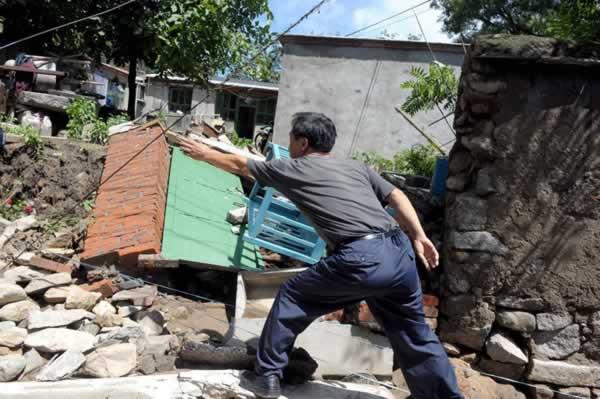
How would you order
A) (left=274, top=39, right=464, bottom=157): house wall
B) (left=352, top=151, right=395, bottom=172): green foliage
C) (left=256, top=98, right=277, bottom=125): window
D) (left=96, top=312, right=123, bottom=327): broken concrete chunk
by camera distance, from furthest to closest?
(left=256, top=98, right=277, bottom=125): window → (left=274, top=39, right=464, bottom=157): house wall → (left=352, top=151, right=395, bottom=172): green foliage → (left=96, top=312, right=123, bottom=327): broken concrete chunk

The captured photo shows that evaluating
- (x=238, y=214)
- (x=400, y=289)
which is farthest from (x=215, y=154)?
(x=238, y=214)

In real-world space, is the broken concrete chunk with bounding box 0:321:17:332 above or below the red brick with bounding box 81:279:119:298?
below

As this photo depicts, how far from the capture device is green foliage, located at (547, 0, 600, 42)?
5773 mm

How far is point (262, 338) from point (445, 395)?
3.52 ft

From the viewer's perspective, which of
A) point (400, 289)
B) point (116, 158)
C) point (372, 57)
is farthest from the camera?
point (372, 57)

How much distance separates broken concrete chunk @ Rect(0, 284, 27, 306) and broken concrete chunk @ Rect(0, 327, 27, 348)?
42cm

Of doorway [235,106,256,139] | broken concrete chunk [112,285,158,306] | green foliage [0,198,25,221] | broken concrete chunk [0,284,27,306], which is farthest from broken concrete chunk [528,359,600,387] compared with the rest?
doorway [235,106,256,139]

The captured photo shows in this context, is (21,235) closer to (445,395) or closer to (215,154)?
(215,154)

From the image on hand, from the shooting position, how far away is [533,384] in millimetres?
3996

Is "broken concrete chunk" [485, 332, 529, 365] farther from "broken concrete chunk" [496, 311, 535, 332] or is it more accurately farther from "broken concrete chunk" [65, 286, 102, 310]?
"broken concrete chunk" [65, 286, 102, 310]

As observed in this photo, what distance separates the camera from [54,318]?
3.90 meters

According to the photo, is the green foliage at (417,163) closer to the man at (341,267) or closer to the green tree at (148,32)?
the green tree at (148,32)

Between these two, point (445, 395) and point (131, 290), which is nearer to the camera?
point (445, 395)

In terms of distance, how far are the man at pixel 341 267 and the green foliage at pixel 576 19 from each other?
12.2 feet
